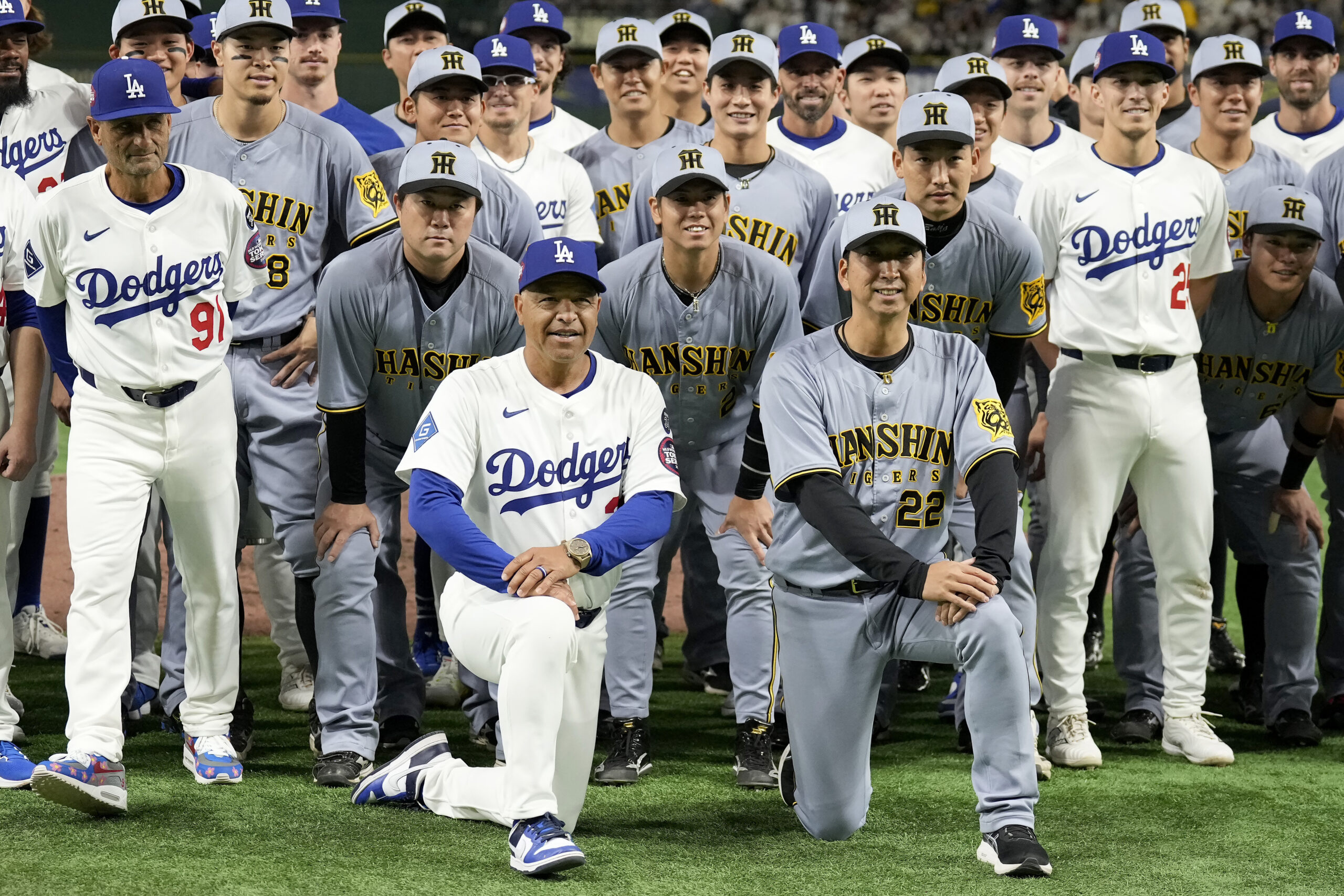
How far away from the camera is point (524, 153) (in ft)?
20.0

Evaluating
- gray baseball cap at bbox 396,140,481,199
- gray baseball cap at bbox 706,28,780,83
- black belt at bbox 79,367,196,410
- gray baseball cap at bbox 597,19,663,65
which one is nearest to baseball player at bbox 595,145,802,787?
gray baseball cap at bbox 396,140,481,199

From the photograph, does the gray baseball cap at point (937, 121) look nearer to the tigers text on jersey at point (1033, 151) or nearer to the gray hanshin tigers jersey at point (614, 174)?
the tigers text on jersey at point (1033, 151)

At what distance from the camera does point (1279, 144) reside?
653 cm

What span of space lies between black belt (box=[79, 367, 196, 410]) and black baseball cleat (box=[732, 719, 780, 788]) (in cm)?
201

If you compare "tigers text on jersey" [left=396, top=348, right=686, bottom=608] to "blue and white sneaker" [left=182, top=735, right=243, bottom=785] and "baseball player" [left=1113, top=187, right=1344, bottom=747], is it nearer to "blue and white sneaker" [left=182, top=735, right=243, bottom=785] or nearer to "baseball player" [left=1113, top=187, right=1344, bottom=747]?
"blue and white sneaker" [left=182, top=735, right=243, bottom=785]

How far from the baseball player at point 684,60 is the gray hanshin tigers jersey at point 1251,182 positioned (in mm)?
2205

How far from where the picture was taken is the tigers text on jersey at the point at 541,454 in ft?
13.8

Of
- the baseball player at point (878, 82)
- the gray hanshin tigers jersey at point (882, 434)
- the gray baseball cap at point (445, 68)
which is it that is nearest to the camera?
the gray hanshin tigers jersey at point (882, 434)

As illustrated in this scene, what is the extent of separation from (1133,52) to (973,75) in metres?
0.62

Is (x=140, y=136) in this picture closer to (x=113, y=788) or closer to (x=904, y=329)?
(x=113, y=788)

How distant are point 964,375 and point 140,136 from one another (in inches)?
97.0

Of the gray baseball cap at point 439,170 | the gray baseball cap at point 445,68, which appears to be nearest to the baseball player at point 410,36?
the gray baseball cap at point 445,68

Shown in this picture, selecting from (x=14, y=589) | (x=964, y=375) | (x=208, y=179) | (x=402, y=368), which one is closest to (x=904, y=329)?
(x=964, y=375)

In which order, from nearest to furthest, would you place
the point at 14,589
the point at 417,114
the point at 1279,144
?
the point at 417,114
the point at 14,589
the point at 1279,144
